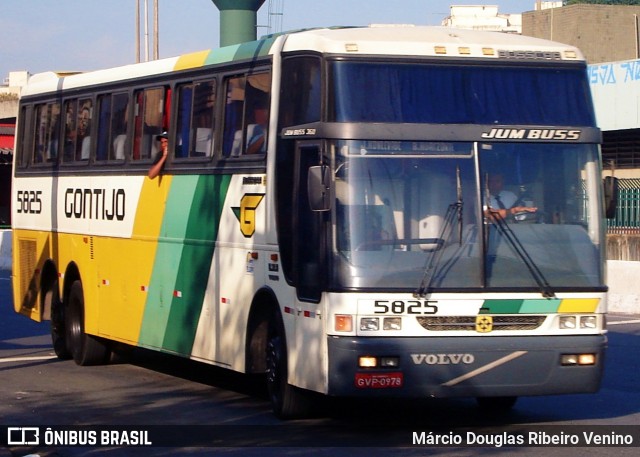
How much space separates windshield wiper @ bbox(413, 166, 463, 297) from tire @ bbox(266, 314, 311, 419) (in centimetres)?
158

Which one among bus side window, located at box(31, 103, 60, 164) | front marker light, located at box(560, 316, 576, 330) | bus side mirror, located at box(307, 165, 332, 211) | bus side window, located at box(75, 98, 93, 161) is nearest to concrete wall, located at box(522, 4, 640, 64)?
bus side window, located at box(31, 103, 60, 164)

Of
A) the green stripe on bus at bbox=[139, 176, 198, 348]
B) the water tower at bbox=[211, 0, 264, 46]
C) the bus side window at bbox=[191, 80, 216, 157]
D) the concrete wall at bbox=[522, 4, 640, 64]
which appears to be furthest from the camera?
the concrete wall at bbox=[522, 4, 640, 64]

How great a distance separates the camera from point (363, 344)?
9602 millimetres

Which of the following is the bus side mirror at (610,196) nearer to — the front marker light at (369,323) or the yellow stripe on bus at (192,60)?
the front marker light at (369,323)

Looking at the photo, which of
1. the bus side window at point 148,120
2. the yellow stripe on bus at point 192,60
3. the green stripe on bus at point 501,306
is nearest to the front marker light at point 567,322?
the green stripe on bus at point 501,306

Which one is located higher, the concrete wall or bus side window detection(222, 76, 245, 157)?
the concrete wall

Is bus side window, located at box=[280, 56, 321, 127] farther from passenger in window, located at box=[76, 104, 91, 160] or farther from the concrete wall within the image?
the concrete wall

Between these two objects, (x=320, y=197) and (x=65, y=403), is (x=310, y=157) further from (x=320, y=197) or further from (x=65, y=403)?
(x=65, y=403)

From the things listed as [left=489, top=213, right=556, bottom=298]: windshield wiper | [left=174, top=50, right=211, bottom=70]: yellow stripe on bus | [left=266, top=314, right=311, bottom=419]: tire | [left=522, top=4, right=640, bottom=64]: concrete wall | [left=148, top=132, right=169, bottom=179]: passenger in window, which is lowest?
[left=266, top=314, right=311, bottom=419]: tire

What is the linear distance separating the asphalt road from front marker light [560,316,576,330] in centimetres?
94

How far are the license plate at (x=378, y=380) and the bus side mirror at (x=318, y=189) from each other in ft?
4.46

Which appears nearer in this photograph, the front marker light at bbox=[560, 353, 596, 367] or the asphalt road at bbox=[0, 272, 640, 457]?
the asphalt road at bbox=[0, 272, 640, 457]

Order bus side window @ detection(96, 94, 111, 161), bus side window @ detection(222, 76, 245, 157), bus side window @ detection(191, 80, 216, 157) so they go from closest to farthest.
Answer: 1. bus side window @ detection(222, 76, 245, 157)
2. bus side window @ detection(191, 80, 216, 157)
3. bus side window @ detection(96, 94, 111, 161)

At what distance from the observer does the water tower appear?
25.5 m
